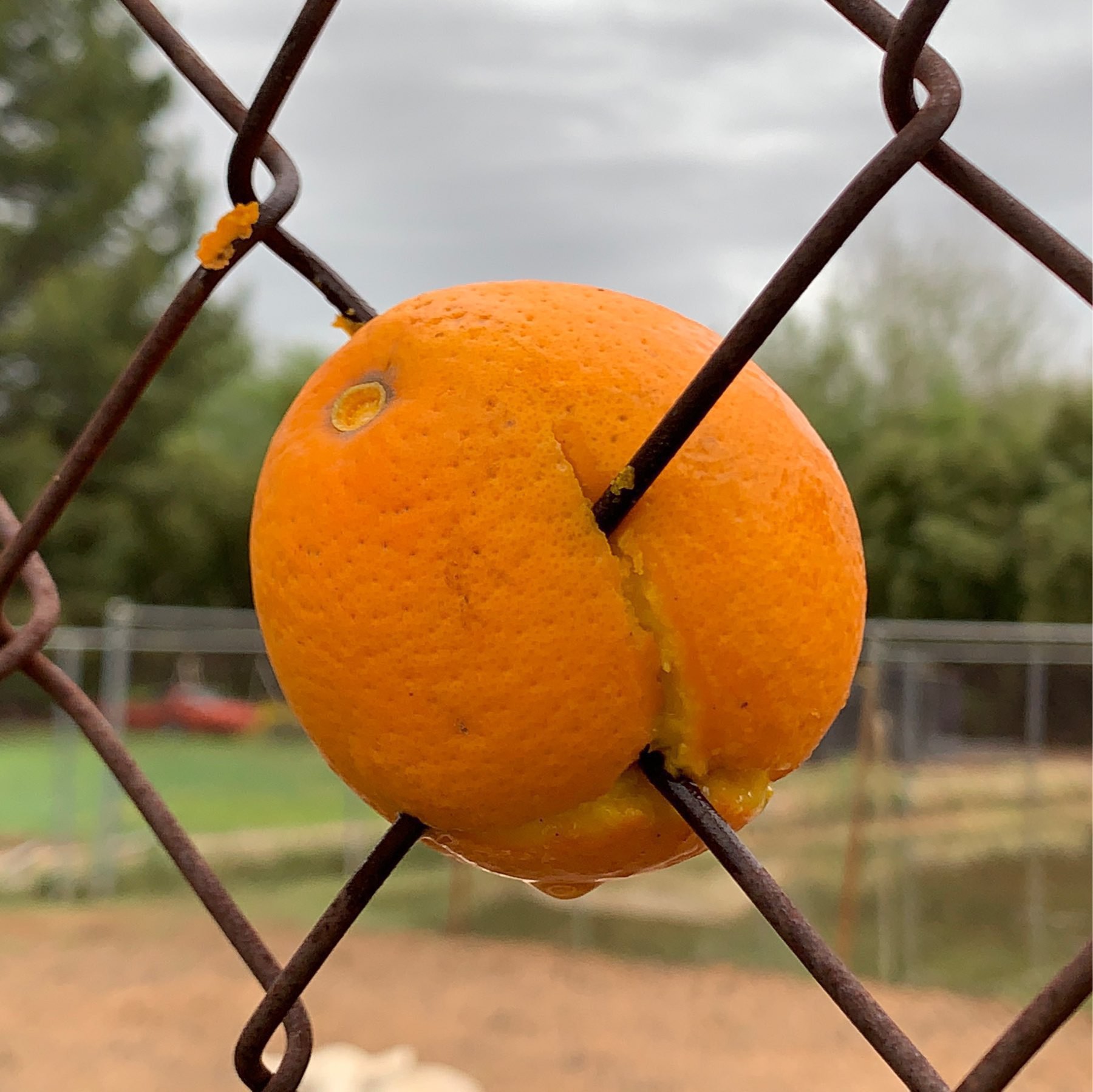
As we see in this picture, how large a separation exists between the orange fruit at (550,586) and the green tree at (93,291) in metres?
10.4

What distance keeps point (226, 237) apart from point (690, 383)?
0.16 m

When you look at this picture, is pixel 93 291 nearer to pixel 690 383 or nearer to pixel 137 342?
pixel 137 342

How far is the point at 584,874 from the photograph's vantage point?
0.28m

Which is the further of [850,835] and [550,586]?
[850,835]

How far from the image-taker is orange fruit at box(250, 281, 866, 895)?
0.83 feet

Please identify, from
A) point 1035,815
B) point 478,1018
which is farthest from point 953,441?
point 478,1018

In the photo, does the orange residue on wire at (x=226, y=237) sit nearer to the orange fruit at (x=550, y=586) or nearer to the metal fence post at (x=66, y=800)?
the orange fruit at (x=550, y=586)

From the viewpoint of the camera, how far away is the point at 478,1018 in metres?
4.62

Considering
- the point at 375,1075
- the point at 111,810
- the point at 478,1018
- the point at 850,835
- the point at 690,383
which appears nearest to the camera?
the point at 690,383

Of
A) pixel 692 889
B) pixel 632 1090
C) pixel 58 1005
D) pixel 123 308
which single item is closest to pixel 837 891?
pixel 692 889

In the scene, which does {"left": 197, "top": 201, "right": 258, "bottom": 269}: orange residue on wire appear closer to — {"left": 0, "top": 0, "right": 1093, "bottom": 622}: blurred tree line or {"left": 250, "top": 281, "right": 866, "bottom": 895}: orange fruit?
{"left": 250, "top": 281, "right": 866, "bottom": 895}: orange fruit

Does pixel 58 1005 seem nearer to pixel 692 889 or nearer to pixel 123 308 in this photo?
pixel 692 889

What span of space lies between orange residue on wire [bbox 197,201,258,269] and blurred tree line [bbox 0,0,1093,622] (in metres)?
8.65

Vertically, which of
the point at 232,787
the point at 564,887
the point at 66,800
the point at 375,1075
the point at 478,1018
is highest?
the point at 564,887
